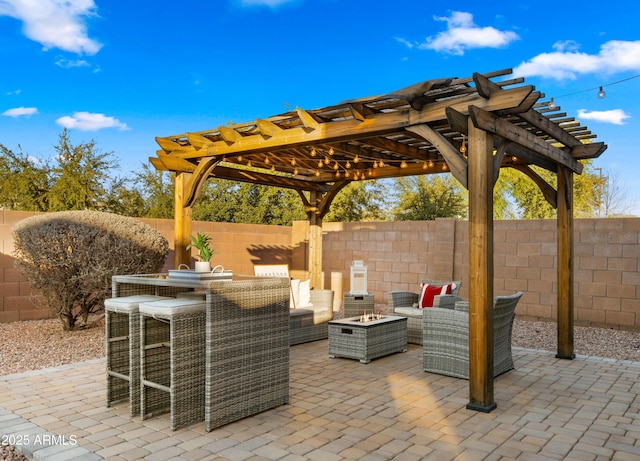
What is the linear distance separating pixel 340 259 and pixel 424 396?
21.4ft

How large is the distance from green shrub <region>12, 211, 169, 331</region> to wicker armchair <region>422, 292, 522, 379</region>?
146 inches

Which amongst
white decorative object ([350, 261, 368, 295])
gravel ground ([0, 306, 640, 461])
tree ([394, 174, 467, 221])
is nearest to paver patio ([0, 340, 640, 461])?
gravel ground ([0, 306, 640, 461])

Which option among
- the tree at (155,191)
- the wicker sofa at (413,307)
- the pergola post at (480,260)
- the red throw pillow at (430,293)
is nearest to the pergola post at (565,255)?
the wicker sofa at (413,307)

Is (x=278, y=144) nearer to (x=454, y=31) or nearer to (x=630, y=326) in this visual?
(x=630, y=326)

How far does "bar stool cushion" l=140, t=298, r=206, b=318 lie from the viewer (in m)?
3.20

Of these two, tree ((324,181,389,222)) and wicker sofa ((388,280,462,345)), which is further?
tree ((324,181,389,222))

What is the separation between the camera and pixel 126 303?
3.54 metres

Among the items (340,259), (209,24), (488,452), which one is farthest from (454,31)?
(488,452)

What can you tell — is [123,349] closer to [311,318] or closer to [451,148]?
[311,318]

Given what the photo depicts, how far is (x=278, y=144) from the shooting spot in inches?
209

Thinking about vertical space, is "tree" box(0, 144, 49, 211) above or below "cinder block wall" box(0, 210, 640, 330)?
above

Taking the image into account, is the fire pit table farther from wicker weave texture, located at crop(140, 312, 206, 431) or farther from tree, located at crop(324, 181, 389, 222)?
tree, located at crop(324, 181, 389, 222)

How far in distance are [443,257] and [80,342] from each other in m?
5.92

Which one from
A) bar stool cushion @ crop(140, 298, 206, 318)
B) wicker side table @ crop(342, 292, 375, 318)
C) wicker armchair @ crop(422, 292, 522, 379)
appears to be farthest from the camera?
wicker side table @ crop(342, 292, 375, 318)
